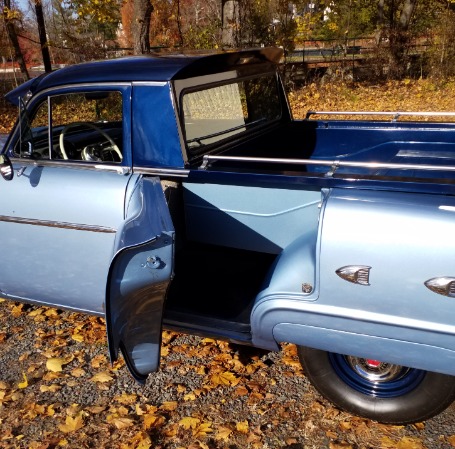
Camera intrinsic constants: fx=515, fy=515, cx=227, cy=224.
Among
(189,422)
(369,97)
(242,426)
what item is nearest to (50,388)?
(189,422)

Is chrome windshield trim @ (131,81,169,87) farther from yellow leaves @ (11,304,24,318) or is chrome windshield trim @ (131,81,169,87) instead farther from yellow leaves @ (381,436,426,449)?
yellow leaves @ (381,436,426,449)

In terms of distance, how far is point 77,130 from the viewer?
382 cm

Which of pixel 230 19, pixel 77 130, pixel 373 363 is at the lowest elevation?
pixel 373 363

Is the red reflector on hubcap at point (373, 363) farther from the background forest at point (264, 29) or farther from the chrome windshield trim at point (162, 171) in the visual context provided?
the background forest at point (264, 29)

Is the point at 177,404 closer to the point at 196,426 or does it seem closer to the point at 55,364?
the point at 196,426

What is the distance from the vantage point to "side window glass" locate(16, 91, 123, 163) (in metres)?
3.47

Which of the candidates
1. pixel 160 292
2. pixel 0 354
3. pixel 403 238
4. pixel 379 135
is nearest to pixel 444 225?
pixel 403 238

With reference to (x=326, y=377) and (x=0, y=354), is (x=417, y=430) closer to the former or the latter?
(x=326, y=377)

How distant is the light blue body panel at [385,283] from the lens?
224cm

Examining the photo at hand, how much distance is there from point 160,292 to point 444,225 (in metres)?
1.34

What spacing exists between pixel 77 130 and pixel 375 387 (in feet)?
8.82

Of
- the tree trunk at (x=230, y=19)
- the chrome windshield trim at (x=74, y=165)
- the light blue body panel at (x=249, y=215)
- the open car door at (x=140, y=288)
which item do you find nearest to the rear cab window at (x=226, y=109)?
the light blue body panel at (x=249, y=215)

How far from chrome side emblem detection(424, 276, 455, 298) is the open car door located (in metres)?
1.18

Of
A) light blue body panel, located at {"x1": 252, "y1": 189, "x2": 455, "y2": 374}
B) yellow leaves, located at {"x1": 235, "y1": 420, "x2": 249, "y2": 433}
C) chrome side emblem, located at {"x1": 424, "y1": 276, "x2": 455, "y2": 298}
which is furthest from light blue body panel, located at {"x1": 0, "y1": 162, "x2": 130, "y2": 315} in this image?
chrome side emblem, located at {"x1": 424, "y1": 276, "x2": 455, "y2": 298}
